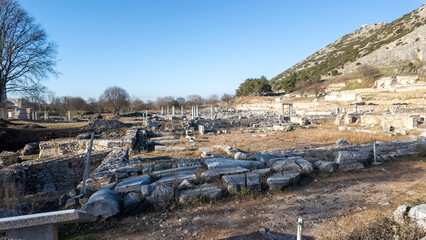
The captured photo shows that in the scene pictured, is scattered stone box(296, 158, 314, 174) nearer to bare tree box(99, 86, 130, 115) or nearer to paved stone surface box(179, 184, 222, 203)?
paved stone surface box(179, 184, 222, 203)

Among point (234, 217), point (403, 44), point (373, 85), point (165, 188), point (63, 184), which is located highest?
point (403, 44)

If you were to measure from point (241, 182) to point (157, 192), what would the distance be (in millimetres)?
1818

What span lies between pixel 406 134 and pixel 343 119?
24.7 feet

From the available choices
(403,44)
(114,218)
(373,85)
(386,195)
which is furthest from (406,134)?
(403,44)

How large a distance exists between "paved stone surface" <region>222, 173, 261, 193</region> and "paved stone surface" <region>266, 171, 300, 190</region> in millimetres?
307

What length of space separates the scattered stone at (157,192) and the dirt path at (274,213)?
1.11ft

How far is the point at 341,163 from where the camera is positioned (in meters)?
6.07

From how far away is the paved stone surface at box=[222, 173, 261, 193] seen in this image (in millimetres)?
4582

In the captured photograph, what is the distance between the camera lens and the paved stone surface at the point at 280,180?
482 cm

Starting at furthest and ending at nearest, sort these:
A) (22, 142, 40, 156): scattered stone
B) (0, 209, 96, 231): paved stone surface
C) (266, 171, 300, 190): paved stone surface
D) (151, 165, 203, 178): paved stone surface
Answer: (22, 142, 40, 156): scattered stone < (151, 165, 203, 178): paved stone surface < (266, 171, 300, 190): paved stone surface < (0, 209, 96, 231): paved stone surface

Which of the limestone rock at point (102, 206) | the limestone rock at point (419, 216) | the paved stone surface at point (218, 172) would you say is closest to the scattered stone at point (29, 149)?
the limestone rock at point (102, 206)

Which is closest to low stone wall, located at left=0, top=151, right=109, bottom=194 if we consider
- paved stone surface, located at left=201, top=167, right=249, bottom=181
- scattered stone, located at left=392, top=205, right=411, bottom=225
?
paved stone surface, located at left=201, top=167, right=249, bottom=181

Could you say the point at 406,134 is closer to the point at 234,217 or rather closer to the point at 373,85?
the point at 234,217

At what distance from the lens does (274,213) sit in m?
3.87
